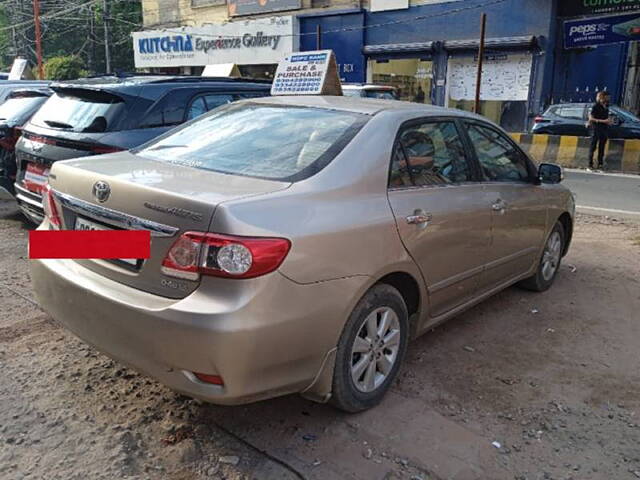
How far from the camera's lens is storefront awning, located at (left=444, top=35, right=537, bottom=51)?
1934 cm

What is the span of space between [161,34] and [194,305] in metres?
32.2

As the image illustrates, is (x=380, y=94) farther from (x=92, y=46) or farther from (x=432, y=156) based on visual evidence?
(x=92, y=46)

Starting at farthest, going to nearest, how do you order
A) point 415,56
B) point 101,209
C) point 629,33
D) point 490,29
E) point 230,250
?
1. point 415,56
2. point 490,29
3. point 629,33
4. point 101,209
5. point 230,250

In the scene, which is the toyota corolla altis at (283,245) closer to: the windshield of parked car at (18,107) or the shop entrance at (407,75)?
the windshield of parked car at (18,107)

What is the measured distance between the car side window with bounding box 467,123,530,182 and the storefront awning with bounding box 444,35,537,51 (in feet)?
54.2

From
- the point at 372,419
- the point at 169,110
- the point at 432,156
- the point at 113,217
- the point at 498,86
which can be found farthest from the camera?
the point at 498,86

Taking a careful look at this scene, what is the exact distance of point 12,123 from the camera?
6770 mm

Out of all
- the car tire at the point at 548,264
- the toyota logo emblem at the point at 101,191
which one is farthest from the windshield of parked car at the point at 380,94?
the toyota logo emblem at the point at 101,191

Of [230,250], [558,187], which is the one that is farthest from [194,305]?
[558,187]

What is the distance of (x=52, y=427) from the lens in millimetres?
2967

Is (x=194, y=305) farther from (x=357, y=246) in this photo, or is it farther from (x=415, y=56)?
(x=415, y=56)

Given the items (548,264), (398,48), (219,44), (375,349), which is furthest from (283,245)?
(219,44)

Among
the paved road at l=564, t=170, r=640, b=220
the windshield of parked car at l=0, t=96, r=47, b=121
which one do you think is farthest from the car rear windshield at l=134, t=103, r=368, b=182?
the paved road at l=564, t=170, r=640, b=220

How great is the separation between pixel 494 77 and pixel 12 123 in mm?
17591
